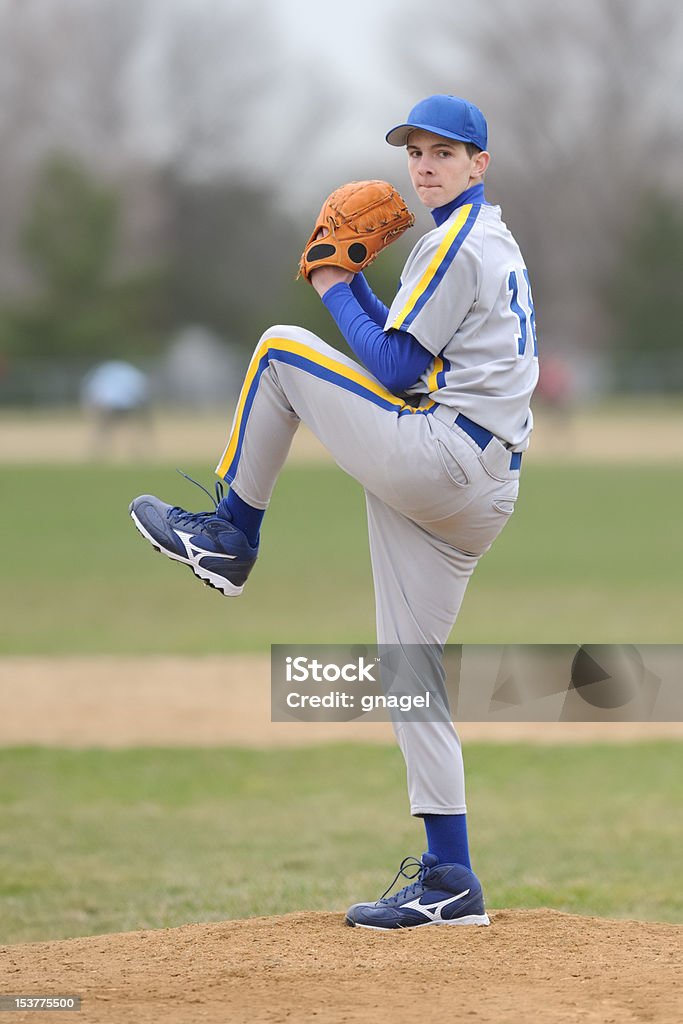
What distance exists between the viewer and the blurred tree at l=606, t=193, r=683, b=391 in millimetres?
50656

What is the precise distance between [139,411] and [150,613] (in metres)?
23.3

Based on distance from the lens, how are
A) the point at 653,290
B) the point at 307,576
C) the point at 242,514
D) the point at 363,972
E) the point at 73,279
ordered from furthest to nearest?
the point at 653,290, the point at 73,279, the point at 307,576, the point at 242,514, the point at 363,972

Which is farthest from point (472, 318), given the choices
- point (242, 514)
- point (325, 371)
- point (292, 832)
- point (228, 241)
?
point (228, 241)

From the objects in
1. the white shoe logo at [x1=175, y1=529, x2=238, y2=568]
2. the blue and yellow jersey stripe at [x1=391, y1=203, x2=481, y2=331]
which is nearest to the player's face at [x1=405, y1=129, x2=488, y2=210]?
the blue and yellow jersey stripe at [x1=391, y1=203, x2=481, y2=331]

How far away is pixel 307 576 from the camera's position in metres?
15.5

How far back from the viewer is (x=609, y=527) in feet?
64.8

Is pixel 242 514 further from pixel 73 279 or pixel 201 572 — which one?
pixel 73 279

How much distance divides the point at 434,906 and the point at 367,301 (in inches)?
64.0

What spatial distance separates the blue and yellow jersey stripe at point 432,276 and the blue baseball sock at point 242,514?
0.65 m

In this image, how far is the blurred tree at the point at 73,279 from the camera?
48562mm

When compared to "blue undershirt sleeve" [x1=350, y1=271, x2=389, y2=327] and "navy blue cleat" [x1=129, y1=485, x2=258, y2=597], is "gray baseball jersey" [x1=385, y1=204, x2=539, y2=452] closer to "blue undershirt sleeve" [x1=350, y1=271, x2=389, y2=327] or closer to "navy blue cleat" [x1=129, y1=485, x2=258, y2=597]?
"blue undershirt sleeve" [x1=350, y1=271, x2=389, y2=327]

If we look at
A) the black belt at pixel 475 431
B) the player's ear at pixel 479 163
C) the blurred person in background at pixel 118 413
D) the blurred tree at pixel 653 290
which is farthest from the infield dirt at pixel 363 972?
the blurred tree at pixel 653 290

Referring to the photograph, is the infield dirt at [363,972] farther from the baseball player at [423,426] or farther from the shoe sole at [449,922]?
the baseball player at [423,426]

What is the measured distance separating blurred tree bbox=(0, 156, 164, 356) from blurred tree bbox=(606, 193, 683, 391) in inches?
675
